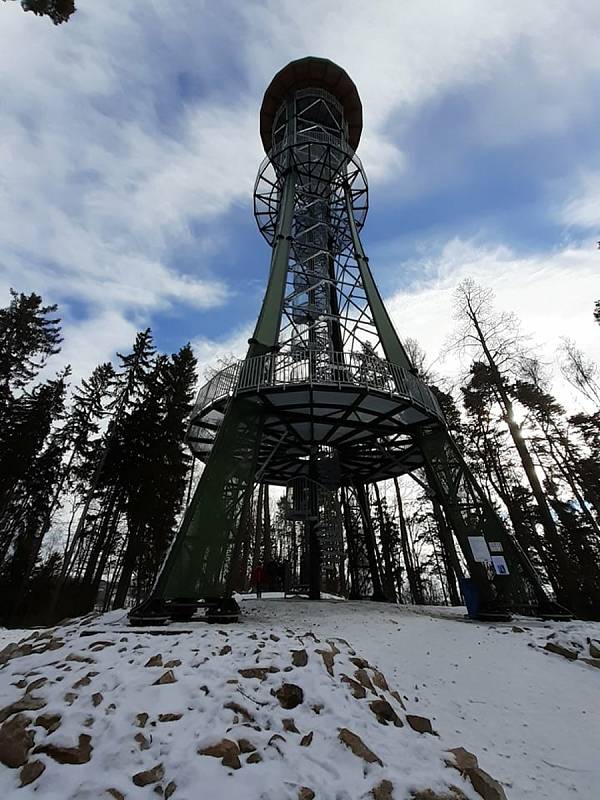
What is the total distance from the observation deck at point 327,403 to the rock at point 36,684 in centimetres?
667

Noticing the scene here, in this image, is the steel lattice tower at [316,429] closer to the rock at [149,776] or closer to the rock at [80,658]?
the rock at [80,658]

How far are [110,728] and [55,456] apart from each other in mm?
20994

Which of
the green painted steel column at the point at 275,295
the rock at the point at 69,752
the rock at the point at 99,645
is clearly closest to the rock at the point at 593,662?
the rock at the point at 69,752

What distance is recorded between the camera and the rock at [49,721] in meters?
2.49

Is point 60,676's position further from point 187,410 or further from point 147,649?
point 187,410

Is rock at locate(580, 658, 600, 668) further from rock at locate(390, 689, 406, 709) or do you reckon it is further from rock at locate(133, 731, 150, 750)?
rock at locate(133, 731, 150, 750)

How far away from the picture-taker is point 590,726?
3.58 meters

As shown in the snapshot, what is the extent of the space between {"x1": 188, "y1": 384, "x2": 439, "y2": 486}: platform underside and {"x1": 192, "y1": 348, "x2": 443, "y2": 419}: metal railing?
0.54ft

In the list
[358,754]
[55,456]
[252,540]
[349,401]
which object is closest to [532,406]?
[349,401]

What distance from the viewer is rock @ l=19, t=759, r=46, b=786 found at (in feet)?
6.64

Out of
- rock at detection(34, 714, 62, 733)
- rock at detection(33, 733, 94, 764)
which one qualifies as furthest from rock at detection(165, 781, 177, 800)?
rock at detection(34, 714, 62, 733)

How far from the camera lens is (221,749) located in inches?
91.7

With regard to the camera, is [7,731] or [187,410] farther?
[187,410]

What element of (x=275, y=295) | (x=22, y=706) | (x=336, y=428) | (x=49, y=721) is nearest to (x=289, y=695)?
(x=49, y=721)
